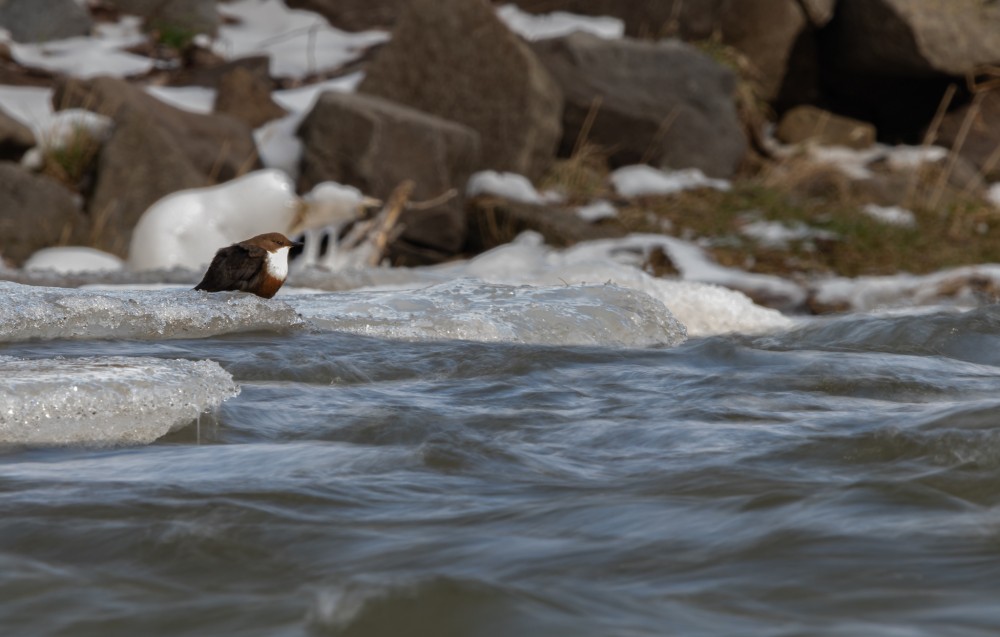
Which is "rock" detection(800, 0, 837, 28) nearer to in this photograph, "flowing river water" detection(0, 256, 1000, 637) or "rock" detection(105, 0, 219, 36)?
"rock" detection(105, 0, 219, 36)

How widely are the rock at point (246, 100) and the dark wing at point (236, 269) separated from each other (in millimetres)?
5744

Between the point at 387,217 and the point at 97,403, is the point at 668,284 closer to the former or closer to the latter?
the point at 387,217

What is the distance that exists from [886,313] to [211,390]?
2.85 m

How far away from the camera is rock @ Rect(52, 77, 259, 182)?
9172mm

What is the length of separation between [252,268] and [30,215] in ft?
14.9

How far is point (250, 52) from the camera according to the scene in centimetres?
1228

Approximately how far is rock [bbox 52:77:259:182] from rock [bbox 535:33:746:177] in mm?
2944

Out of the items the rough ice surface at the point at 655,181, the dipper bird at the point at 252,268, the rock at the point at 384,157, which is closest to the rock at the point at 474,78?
the rough ice surface at the point at 655,181

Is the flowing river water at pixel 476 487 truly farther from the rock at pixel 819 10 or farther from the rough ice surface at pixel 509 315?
the rock at pixel 819 10

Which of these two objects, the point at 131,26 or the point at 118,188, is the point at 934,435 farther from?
the point at 131,26

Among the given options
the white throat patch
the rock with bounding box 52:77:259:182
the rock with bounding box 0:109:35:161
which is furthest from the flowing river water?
the rock with bounding box 52:77:259:182

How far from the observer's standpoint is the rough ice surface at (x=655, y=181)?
10734 mm

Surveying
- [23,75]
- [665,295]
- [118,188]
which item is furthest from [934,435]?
[23,75]

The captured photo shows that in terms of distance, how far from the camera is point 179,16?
1234 centimetres
